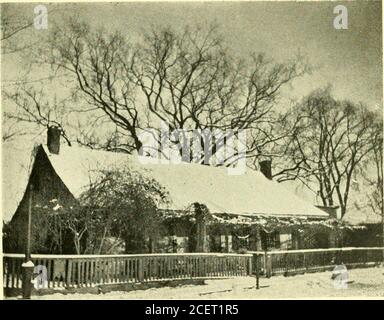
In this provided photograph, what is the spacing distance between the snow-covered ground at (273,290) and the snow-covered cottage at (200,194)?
7.73 ft

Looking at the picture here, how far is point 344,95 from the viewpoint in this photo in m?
17.5

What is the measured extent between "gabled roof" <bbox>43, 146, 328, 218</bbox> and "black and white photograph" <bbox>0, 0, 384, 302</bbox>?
7cm

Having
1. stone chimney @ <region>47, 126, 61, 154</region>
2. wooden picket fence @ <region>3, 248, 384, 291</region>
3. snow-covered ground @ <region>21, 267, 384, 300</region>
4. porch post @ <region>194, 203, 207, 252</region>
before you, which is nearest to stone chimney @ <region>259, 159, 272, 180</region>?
wooden picket fence @ <region>3, 248, 384, 291</region>

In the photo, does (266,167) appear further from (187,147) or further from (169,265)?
(169,265)

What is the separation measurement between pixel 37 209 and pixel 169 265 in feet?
13.7

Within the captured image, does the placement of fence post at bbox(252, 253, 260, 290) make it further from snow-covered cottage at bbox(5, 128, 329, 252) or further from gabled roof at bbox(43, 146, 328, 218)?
gabled roof at bbox(43, 146, 328, 218)

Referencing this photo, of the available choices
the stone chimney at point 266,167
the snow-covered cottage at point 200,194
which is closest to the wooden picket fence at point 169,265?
the snow-covered cottage at point 200,194

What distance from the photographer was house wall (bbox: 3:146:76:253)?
48.2 ft

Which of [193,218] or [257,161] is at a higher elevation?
[257,161]
